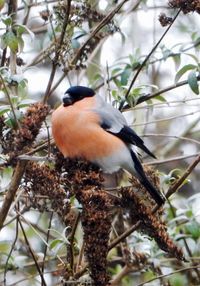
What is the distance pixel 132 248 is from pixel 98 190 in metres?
1.26

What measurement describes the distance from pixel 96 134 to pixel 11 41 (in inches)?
21.1

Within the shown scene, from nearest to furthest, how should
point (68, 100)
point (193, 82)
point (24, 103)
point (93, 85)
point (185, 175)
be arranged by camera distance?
point (185, 175) < point (24, 103) < point (193, 82) < point (68, 100) < point (93, 85)

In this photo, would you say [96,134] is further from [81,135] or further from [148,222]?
[148,222]

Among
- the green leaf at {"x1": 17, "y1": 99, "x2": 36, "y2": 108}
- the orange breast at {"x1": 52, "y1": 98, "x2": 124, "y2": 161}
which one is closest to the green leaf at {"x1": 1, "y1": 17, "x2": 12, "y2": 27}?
the green leaf at {"x1": 17, "y1": 99, "x2": 36, "y2": 108}

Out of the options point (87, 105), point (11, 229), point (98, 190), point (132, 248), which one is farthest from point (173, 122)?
point (98, 190)

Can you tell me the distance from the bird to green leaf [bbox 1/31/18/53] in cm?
37

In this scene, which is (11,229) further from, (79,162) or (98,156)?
(79,162)

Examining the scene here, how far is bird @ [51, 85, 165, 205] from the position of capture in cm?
279

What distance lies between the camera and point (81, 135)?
283 centimetres

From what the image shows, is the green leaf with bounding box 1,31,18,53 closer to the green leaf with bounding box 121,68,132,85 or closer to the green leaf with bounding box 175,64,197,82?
the green leaf with bounding box 121,68,132,85

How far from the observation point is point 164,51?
3068 millimetres

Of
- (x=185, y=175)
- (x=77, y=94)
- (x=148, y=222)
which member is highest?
(x=77, y=94)

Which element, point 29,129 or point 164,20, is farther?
point 164,20

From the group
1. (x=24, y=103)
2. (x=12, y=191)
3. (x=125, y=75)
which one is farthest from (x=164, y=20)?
(x=12, y=191)
